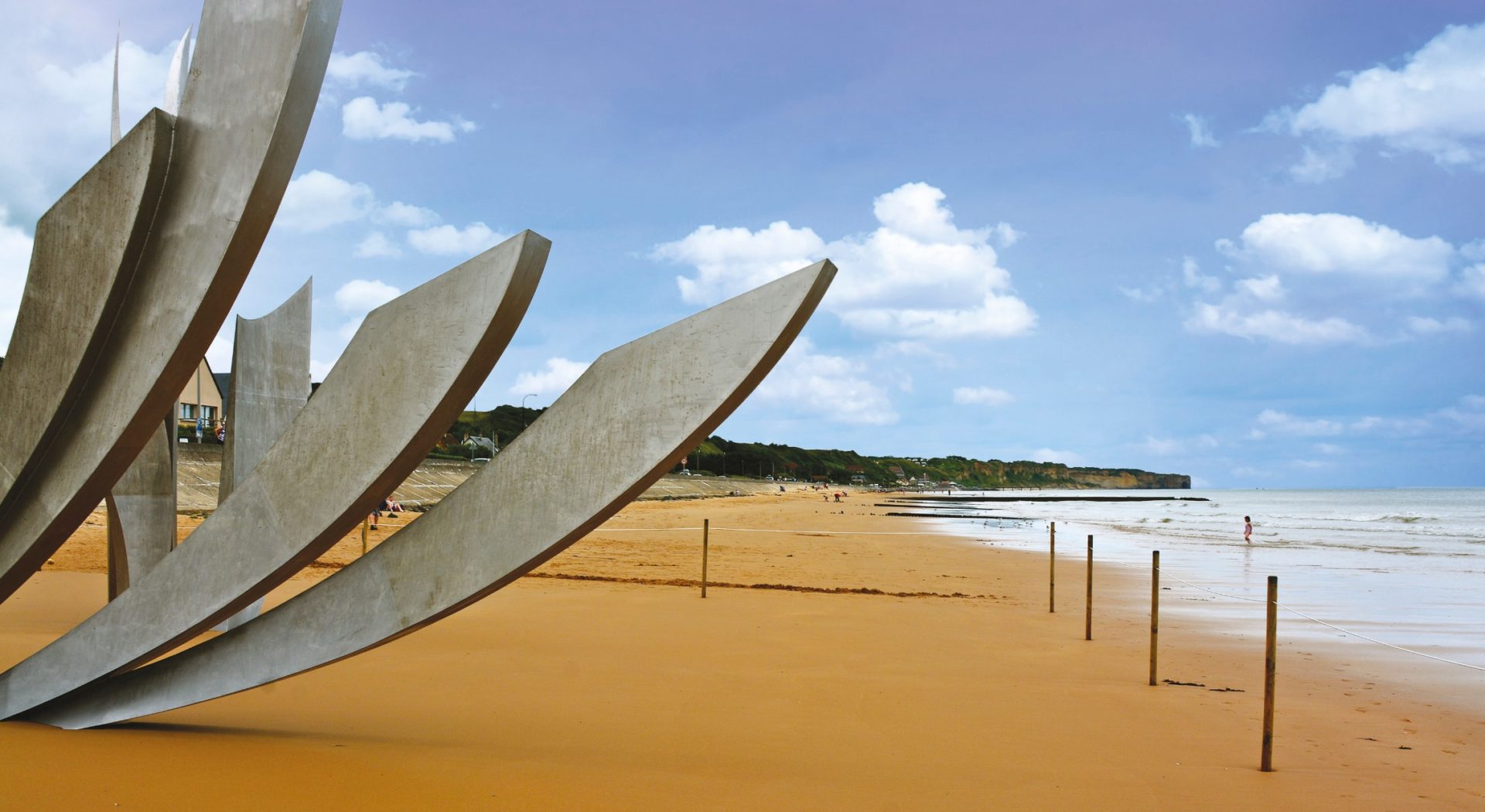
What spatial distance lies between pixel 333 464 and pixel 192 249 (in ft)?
3.82

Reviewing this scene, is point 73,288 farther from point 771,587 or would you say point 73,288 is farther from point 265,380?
point 771,587

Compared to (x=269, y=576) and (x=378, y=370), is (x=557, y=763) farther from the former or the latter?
(x=378, y=370)

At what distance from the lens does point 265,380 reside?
23.9ft

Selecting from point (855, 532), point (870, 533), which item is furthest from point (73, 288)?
point (855, 532)

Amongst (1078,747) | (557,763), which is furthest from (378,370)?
(1078,747)

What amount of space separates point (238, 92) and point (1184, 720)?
676cm

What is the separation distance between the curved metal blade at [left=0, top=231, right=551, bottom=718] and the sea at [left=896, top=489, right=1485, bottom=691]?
9.49 m

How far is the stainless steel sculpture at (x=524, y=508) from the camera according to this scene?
A: 12.4 ft

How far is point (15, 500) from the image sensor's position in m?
4.68

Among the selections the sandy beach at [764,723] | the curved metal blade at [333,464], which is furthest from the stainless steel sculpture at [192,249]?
the sandy beach at [764,723]

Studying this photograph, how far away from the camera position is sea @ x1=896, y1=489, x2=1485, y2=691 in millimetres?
11438

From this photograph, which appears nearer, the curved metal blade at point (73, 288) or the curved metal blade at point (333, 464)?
the curved metal blade at point (333, 464)

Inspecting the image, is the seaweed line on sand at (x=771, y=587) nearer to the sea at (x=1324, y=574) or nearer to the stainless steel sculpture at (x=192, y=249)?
the sea at (x=1324, y=574)

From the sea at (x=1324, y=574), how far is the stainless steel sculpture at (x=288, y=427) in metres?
8.89
